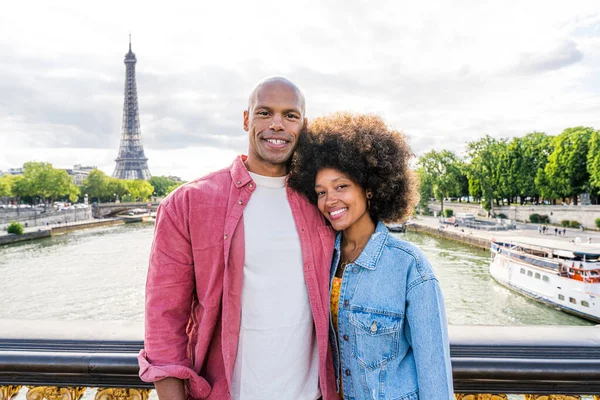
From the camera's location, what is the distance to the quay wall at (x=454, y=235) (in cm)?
2826

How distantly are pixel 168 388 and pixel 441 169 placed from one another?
50.6m

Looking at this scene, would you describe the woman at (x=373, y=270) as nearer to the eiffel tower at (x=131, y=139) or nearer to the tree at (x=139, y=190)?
the tree at (x=139, y=190)

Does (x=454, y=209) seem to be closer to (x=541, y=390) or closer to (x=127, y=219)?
(x=127, y=219)

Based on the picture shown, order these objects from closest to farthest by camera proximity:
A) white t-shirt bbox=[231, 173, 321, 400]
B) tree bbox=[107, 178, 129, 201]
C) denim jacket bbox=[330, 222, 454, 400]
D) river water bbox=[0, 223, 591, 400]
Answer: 1. denim jacket bbox=[330, 222, 454, 400]
2. white t-shirt bbox=[231, 173, 321, 400]
3. river water bbox=[0, 223, 591, 400]
4. tree bbox=[107, 178, 129, 201]

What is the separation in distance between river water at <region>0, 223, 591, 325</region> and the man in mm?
10394

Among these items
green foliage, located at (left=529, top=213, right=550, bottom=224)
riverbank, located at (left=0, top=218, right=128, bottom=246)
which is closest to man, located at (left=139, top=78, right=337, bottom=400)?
riverbank, located at (left=0, top=218, right=128, bottom=246)

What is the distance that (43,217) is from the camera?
1710 inches

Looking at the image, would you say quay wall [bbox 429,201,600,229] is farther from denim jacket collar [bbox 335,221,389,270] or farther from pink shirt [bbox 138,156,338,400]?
pink shirt [bbox 138,156,338,400]

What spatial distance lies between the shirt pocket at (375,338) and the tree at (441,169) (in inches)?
1899

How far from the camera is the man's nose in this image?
1.82 meters

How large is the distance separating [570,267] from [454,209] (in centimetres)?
3674

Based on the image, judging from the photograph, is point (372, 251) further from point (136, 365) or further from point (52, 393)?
point (52, 393)

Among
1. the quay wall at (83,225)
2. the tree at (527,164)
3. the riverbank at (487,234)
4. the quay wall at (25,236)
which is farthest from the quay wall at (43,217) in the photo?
the tree at (527,164)

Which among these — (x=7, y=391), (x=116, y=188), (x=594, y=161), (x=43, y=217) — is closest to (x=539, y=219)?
(x=594, y=161)
